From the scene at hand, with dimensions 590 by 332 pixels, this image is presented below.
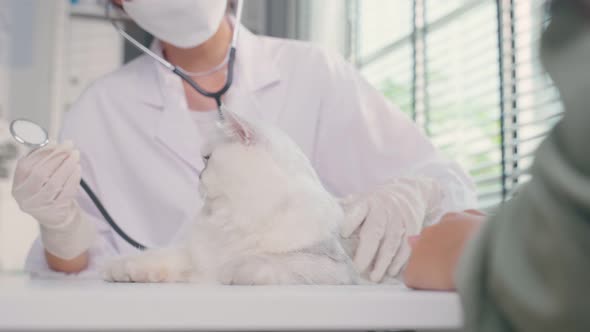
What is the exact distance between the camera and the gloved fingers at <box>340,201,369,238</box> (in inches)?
31.2

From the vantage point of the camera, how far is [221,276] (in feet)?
2.19

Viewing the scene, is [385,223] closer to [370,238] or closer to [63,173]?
[370,238]

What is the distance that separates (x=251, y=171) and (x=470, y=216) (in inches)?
10.7

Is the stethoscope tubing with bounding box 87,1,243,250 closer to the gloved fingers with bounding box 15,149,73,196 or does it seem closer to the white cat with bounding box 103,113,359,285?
the gloved fingers with bounding box 15,149,73,196

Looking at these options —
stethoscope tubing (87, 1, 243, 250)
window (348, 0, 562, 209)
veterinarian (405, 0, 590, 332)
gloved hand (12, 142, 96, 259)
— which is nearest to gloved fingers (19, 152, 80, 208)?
gloved hand (12, 142, 96, 259)

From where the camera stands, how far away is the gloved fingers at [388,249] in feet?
2.57

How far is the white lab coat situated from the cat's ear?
49 centimetres

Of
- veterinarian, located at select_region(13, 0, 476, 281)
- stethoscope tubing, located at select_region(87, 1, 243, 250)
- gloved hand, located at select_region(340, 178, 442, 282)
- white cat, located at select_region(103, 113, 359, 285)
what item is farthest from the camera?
veterinarian, located at select_region(13, 0, 476, 281)

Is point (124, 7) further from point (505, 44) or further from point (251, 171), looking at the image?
point (505, 44)

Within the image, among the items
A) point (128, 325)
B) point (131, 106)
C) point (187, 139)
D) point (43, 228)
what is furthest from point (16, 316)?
point (131, 106)

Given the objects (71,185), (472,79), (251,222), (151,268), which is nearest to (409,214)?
(251,222)

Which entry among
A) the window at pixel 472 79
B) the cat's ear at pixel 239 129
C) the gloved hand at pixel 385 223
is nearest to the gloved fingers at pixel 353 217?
the gloved hand at pixel 385 223

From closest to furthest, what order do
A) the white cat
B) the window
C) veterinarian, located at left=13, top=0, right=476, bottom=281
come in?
the white cat
veterinarian, located at left=13, top=0, right=476, bottom=281
the window

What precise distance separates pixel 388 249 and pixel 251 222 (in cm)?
21
